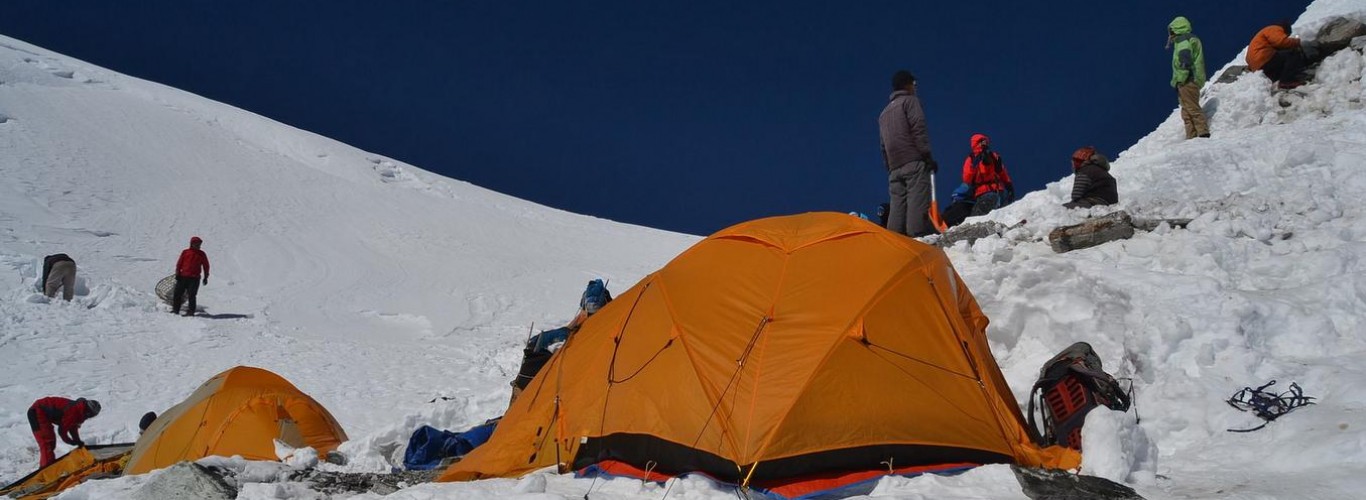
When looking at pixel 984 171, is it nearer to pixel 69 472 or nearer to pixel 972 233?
pixel 972 233

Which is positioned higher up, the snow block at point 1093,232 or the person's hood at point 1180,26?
the person's hood at point 1180,26

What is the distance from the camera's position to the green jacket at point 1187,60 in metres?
13.6

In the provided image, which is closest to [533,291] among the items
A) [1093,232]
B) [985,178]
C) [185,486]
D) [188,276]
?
[188,276]

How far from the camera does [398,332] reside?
56.6ft

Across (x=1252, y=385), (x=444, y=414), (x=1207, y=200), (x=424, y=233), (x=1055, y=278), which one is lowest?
(x=444, y=414)

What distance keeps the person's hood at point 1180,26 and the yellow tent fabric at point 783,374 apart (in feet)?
33.6

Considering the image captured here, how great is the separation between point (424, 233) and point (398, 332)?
36.6 ft

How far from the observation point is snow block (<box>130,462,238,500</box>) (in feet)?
17.5

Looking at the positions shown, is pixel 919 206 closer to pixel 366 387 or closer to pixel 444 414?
pixel 444 414

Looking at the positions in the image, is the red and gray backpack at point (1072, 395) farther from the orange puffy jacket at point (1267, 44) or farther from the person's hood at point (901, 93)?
the orange puffy jacket at point (1267, 44)

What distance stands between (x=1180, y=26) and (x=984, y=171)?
171 inches

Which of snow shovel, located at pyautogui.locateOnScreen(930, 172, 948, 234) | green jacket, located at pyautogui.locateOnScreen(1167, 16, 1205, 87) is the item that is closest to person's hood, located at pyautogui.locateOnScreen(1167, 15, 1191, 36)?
green jacket, located at pyautogui.locateOnScreen(1167, 16, 1205, 87)

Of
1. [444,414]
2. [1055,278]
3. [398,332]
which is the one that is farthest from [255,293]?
[1055,278]

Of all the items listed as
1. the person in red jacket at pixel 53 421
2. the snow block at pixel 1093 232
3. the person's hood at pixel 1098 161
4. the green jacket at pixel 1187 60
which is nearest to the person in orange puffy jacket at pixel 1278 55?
the green jacket at pixel 1187 60
